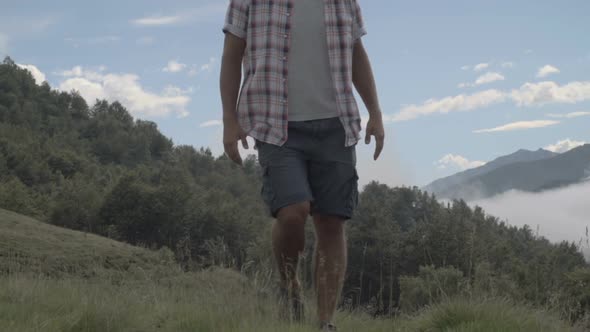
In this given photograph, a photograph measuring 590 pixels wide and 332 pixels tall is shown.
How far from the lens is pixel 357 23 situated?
12.2 feet

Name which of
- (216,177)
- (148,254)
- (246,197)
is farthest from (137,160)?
(148,254)

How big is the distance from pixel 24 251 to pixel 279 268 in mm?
4965

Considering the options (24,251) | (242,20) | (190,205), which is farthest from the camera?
(190,205)

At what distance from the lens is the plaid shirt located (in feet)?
10.8

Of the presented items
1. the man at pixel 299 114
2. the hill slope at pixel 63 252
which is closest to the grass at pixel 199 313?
the man at pixel 299 114

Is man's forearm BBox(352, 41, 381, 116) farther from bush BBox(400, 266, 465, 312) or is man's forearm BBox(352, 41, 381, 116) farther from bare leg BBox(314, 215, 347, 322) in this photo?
bush BBox(400, 266, 465, 312)

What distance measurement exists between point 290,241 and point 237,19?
3.64ft

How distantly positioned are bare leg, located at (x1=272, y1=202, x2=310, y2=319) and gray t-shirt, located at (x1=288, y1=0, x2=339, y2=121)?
445 mm

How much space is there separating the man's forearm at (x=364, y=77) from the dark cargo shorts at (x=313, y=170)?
1.31 feet

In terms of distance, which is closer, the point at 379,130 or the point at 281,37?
the point at 281,37

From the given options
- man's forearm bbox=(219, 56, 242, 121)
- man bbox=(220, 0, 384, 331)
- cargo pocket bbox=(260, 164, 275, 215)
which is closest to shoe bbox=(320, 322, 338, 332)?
man bbox=(220, 0, 384, 331)

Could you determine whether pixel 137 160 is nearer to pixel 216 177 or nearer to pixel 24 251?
pixel 216 177

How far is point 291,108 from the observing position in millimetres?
3350

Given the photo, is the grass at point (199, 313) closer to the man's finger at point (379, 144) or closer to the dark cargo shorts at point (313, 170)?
the dark cargo shorts at point (313, 170)
